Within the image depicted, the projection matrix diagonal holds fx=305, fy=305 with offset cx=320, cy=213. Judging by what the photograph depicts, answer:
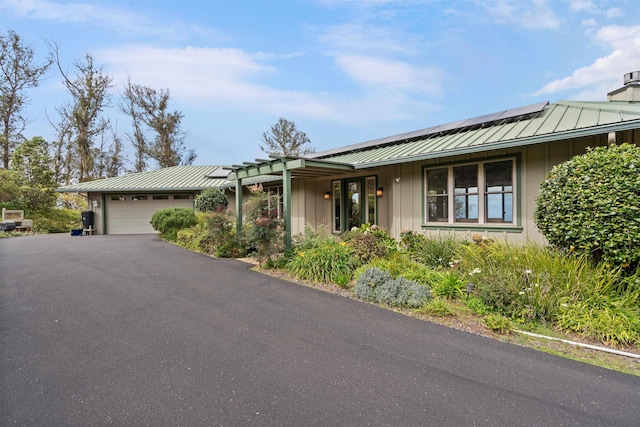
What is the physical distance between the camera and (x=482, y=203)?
6980mm

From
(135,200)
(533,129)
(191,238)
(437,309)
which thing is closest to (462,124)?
(533,129)

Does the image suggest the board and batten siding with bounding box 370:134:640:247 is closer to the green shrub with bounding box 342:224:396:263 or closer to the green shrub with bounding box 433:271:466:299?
the green shrub with bounding box 342:224:396:263

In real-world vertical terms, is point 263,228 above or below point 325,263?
above

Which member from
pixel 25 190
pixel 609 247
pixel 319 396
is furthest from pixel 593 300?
pixel 25 190

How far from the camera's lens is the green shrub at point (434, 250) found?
628cm

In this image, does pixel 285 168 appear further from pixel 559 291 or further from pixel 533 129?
pixel 559 291

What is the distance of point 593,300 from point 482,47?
11104 millimetres

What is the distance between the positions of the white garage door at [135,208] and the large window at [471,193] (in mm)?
14323

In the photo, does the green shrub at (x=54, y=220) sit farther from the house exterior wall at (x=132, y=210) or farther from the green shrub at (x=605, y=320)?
the green shrub at (x=605, y=320)

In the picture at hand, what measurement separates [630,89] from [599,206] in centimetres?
551

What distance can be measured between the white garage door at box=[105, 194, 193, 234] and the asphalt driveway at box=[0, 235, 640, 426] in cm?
1324

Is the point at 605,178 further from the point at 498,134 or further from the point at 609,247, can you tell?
the point at 498,134

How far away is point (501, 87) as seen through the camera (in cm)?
1409

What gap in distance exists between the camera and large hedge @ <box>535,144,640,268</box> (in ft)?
12.9
